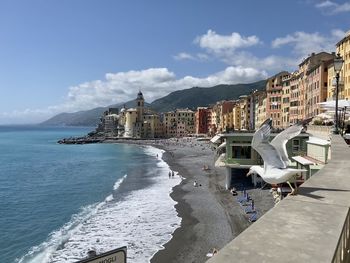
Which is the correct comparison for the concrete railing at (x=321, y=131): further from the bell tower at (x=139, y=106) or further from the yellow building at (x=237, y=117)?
the bell tower at (x=139, y=106)

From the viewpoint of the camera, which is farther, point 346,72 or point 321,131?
→ point 346,72

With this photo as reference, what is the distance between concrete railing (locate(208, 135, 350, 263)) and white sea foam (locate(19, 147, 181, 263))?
20.7 meters

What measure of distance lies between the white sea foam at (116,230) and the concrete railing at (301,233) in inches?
815

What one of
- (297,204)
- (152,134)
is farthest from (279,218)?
(152,134)

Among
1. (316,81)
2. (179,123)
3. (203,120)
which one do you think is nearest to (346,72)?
(316,81)

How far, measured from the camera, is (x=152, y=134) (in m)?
188

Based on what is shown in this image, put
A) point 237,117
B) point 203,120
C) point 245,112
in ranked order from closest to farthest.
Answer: point 245,112 < point 237,117 < point 203,120

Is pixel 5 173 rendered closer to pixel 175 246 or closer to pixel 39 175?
pixel 39 175

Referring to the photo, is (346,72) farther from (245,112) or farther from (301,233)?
(245,112)

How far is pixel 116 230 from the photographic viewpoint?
33.1 m

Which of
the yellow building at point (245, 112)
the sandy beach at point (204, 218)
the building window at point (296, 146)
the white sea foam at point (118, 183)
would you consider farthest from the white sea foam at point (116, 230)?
the yellow building at point (245, 112)

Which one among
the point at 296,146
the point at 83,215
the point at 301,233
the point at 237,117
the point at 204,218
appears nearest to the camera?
the point at 301,233

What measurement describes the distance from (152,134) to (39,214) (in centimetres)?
14750

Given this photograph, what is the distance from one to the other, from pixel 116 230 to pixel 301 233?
97.2ft
